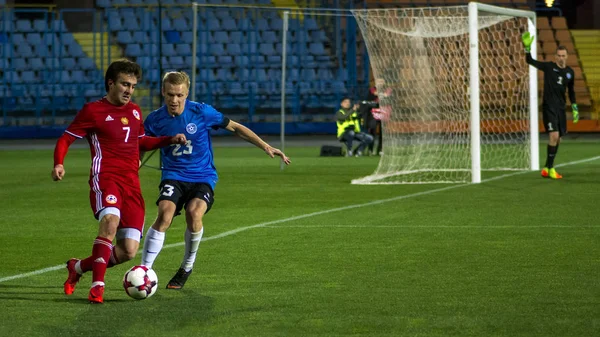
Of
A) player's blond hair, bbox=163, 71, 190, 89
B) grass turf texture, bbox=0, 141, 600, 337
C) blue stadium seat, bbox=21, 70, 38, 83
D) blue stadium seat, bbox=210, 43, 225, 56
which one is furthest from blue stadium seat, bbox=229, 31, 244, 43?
player's blond hair, bbox=163, 71, 190, 89

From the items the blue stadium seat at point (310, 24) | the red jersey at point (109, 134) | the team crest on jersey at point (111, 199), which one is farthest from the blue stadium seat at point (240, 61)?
the team crest on jersey at point (111, 199)

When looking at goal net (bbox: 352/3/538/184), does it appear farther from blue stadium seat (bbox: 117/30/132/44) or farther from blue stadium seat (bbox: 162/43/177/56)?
blue stadium seat (bbox: 117/30/132/44)

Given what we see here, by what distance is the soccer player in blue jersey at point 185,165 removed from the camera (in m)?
7.35

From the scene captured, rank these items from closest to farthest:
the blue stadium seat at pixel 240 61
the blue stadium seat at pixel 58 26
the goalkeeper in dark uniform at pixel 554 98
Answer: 1. the goalkeeper in dark uniform at pixel 554 98
2. the blue stadium seat at pixel 58 26
3. the blue stadium seat at pixel 240 61

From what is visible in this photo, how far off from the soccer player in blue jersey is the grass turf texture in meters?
0.29

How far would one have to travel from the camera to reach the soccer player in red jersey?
6.90 metres

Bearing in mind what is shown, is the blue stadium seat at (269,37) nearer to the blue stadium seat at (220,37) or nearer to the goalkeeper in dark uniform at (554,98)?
the blue stadium seat at (220,37)

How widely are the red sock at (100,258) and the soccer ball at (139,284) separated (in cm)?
15

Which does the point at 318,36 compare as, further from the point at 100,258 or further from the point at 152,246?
the point at 100,258

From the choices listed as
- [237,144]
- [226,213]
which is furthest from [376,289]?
[237,144]

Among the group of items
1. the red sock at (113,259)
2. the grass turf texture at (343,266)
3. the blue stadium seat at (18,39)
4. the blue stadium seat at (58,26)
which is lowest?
the grass turf texture at (343,266)

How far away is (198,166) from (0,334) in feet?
6.96

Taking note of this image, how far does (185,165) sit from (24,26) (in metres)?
31.8

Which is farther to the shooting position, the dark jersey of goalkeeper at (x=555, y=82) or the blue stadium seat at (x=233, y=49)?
the blue stadium seat at (x=233, y=49)
